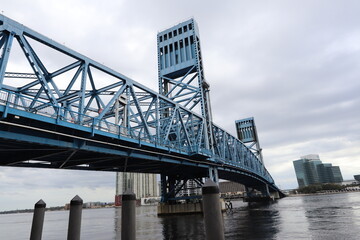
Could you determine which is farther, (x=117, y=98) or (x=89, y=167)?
(x=89, y=167)

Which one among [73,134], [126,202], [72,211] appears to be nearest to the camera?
[126,202]

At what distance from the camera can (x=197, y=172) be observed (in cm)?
5056

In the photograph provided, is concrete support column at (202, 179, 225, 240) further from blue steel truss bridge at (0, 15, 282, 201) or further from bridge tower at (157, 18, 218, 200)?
bridge tower at (157, 18, 218, 200)

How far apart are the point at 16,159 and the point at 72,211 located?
44.7ft

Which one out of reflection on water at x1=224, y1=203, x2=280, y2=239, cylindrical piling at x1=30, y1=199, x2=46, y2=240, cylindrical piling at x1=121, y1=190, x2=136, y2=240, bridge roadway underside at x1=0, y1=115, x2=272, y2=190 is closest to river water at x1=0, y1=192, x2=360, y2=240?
reflection on water at x1=224, y1=203, x2=280, y2=239

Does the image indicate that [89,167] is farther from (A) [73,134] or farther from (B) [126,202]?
(B) [126,202]

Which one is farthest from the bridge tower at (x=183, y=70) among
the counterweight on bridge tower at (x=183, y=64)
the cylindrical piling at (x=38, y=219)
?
the cylindrical piling at (x=38, y=219)

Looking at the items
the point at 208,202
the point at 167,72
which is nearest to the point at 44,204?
the point at 208,202

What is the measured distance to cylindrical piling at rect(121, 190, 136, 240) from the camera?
35.9 ft

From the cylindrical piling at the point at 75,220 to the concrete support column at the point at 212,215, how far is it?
893 centimetres

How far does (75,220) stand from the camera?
13516mm

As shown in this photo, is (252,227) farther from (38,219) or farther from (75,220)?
(38,219)

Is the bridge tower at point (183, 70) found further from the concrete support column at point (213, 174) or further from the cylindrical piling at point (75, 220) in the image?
→ the cylindrical piling at point (75, 220)

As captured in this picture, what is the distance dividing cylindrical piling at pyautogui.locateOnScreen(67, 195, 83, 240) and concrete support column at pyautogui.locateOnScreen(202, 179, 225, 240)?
29.3 feet
